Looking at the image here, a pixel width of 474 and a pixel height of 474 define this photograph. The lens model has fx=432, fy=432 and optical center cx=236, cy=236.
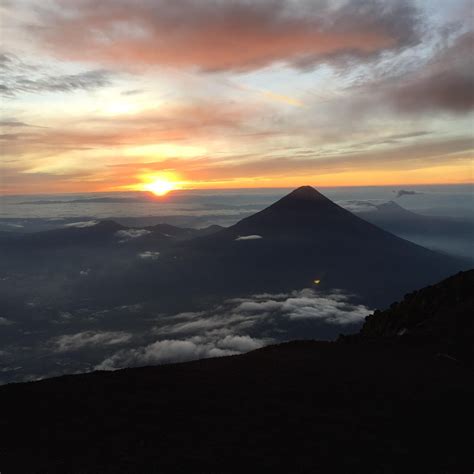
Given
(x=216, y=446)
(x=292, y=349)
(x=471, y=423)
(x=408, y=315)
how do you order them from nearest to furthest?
(x=216, y=446) < (x=471, y=423) < (x=292, y=349) < (x=408, y=315)

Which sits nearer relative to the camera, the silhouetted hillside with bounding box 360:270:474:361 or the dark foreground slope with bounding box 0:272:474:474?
the dark foreground slope with bounding box 0:272:474:474

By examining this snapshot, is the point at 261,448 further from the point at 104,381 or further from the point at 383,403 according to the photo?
the point at 104,381

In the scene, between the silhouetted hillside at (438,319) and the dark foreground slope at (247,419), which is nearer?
the dark foreground slope at (247,419)

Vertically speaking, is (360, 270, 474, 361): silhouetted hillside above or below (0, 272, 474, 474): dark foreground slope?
below

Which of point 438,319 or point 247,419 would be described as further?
point 438,319

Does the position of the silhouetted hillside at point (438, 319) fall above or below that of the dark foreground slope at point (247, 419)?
below

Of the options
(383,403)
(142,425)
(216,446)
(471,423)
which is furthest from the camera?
(383,403)

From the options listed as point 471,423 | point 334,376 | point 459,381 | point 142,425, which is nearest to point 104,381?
point 142,425

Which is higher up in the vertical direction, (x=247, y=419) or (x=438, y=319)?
(x=247, y=419)
